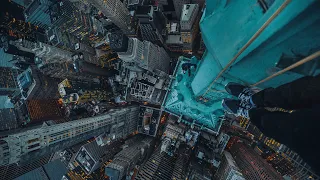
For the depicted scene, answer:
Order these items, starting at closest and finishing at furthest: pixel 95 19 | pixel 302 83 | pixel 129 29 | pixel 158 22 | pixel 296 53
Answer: pixel 296 53 < pixel 302 83 < pixel 158 22 < pixel 129 29 < pixel 95 19

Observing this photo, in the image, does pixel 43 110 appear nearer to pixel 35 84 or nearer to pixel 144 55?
pixel 35 84

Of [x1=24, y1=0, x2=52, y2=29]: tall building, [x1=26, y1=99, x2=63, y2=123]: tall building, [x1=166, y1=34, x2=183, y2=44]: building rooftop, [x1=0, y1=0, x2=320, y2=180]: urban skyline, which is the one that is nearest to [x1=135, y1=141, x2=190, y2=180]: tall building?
[x1=0, y1=0, x2=320, y2=180]: urban skyline

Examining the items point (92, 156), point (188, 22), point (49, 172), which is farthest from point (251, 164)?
point (49, 172)

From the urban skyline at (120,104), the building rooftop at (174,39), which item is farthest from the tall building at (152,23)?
the building rooftop at (174,39)

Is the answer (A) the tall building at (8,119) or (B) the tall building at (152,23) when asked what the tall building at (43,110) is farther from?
(B) the tall building at (152,23)

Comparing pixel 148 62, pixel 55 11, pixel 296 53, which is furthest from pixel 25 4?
pixel 296 53

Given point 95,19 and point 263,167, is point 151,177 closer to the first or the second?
point 263,167

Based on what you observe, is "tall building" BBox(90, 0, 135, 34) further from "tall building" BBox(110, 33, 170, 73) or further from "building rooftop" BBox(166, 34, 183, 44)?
"tall building" BBox(110, 33, 170, 73)
